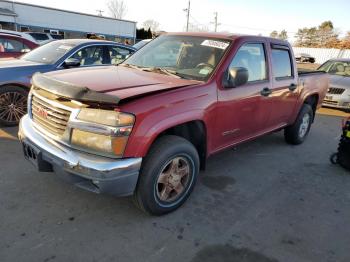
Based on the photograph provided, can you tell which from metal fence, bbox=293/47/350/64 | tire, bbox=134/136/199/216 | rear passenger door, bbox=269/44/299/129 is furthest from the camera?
metal fence, bbox=293/47/350/64

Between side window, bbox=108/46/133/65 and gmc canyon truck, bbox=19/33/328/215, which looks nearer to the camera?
gmc canyon truck, bbox=19/33/328/215

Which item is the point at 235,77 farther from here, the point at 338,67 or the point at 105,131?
the point at 338,67

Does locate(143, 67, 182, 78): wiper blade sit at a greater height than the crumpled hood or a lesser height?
greater

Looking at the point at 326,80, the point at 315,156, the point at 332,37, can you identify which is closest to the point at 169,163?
the point at 315,156

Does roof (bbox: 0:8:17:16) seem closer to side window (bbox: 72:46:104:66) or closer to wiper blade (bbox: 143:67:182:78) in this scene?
side window (bbox: 72:46:104:66)

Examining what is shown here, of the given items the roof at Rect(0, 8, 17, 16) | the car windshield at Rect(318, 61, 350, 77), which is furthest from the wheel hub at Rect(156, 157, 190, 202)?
the roof at Rect(0, 8, 17, 16)

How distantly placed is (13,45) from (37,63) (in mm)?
2406

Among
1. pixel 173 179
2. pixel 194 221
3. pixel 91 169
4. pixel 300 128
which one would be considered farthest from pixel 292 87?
pixel 91 169

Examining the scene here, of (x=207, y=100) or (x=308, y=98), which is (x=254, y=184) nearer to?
Answer: (x=207, y=100)

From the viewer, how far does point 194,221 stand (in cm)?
321

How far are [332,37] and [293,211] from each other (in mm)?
64854

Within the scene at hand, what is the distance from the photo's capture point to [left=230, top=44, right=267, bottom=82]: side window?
3.90 meters

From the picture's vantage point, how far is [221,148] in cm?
390

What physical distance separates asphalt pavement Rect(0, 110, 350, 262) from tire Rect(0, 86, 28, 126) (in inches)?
46.8
